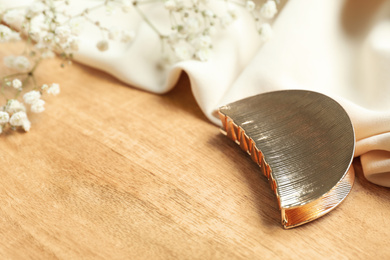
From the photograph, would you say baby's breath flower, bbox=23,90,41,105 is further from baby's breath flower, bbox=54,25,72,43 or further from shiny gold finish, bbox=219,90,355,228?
shiny gold finish, bbox=219,90,355,228

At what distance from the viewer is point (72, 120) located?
2.67 feet

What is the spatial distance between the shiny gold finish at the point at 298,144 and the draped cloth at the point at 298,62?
0.06 m

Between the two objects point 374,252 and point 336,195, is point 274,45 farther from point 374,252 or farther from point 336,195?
point 374,252

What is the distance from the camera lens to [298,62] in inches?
32.3

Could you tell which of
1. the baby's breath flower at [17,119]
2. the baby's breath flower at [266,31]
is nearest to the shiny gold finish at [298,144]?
the baby's breath flower at [266,31]

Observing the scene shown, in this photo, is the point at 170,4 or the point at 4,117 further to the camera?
the point at 170,4

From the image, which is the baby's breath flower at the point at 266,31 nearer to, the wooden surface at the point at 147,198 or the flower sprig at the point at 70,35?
the flower sprig at the point at 70,35

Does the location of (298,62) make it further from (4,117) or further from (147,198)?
(4,117)

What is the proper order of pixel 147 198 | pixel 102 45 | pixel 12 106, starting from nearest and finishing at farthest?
pixel 147 198
pixel 12 106
pixel 102 45

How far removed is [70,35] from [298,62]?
44 centimetres

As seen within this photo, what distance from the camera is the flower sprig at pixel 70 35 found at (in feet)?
2.60

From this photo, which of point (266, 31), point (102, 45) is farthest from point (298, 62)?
point (102, 45)

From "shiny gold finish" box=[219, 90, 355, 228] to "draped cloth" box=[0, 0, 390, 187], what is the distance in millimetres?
57

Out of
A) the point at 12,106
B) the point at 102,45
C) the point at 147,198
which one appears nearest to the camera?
the point at 147,198
